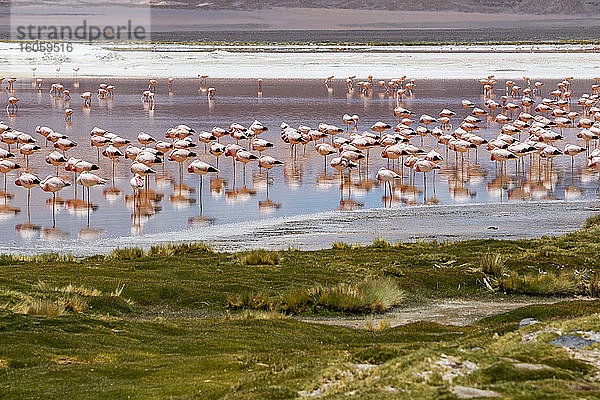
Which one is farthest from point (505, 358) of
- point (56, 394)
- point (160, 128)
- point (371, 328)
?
point (160, 128)

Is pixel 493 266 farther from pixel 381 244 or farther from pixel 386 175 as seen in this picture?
pixel 386 175

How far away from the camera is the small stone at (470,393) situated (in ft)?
20.5

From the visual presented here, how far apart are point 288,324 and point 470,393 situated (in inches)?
201

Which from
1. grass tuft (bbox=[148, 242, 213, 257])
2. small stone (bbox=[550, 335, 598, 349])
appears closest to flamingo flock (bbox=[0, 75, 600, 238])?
grass tuft (bbox=[148, 242, 213, 257])

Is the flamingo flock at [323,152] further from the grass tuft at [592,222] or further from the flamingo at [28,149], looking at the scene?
the grass tuft at [592,222]

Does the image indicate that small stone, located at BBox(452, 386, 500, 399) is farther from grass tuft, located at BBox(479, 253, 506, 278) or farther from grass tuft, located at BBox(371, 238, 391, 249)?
grass tuft, located at BBox(371, 238, 391, 249)

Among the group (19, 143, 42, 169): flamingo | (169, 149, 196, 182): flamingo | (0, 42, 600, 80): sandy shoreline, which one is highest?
(0, 42, 600, 80): sandy shoreline

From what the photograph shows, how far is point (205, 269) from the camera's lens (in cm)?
1526

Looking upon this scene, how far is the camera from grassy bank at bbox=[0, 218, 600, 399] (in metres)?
7.25

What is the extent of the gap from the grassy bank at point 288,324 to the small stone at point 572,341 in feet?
0.77

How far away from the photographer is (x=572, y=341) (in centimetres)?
792

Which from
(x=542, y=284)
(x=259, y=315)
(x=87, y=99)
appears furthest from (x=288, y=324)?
(x=87, y=99)

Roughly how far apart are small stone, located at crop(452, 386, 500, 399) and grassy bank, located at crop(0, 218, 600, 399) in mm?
42

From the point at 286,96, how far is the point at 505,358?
42315 mm
